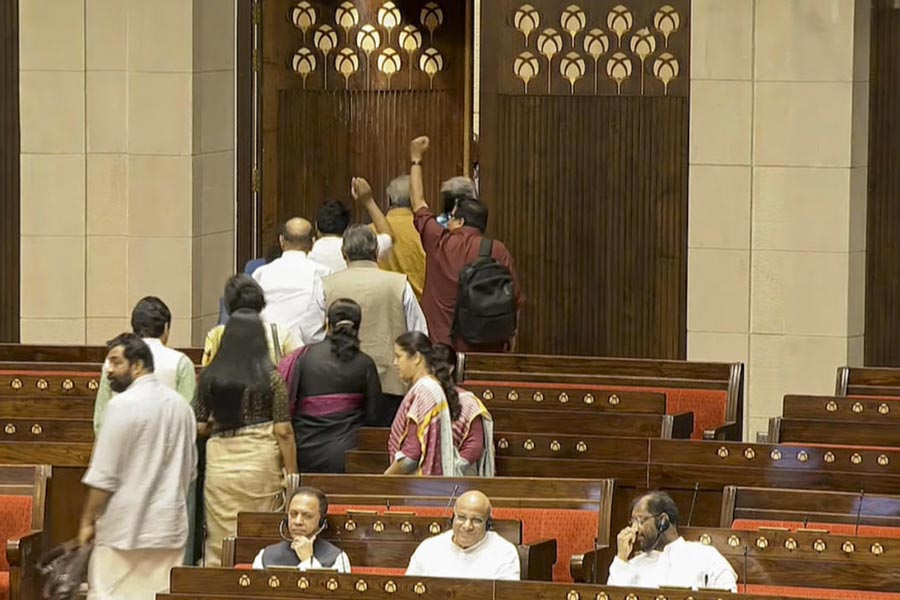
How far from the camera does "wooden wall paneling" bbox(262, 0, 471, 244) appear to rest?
15.2 metres

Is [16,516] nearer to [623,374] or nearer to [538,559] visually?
[538,559]

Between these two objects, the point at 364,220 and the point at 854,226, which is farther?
the point at 364,220

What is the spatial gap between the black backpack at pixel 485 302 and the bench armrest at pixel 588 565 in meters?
3.20

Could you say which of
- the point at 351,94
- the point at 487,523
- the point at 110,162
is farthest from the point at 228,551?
the point at 351,94

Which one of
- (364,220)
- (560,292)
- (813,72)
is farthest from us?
(364,220)

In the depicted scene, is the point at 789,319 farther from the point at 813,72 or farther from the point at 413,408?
the point at 413,408

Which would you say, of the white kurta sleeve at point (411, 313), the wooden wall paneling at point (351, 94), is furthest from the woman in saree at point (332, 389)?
the wooden wall paneling at point (351, 94)

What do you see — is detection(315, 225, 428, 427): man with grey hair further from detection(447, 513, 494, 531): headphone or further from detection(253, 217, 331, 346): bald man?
detection(447, 513, 494, 531): headphone

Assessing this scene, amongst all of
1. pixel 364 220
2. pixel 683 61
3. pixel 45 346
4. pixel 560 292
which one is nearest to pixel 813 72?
pixel 683 61

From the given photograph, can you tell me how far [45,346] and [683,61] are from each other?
463 cm

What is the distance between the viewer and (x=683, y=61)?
1388 centimetres

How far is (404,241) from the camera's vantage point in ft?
41.1

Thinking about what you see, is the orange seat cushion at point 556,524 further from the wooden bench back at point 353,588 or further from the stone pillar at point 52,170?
the stone pillar at point 52,170

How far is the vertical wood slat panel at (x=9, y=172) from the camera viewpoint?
554 inches
